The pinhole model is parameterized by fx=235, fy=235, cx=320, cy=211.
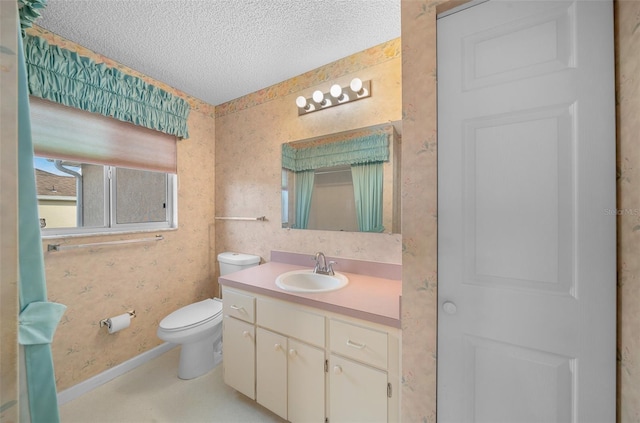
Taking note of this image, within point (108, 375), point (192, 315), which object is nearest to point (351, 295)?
point (192, 315)

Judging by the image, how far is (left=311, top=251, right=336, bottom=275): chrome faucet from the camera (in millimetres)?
1643

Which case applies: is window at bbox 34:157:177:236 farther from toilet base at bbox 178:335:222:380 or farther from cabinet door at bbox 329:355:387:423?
cabinet door at bbox 329:355:387:423

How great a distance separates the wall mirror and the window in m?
1.16

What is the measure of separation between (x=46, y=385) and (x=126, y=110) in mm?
1868

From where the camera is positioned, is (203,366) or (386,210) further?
(203,366)

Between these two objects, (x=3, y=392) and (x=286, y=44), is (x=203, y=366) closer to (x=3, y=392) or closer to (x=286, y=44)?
(x=3, y=392)

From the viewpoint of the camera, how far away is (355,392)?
112cm

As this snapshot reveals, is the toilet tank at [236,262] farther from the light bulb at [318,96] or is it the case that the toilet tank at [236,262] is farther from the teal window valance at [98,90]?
the light bulb at [318,96]

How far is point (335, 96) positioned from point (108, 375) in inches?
104

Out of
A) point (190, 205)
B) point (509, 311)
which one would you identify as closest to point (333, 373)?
point (509, 311)

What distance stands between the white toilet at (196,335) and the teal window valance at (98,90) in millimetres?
1527

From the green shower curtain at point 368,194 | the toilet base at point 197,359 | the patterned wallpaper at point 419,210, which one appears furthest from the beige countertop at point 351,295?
the toilet base at point 197,359

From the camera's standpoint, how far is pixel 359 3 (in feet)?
4.20

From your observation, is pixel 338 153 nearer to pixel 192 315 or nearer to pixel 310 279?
pixel 310 279
